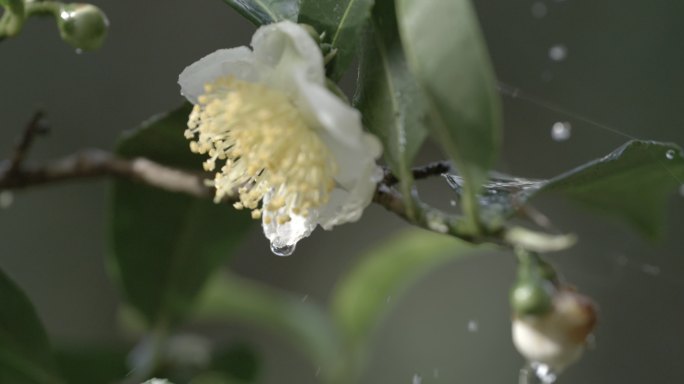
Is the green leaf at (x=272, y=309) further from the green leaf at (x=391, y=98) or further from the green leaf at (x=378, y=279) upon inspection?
the green leaf at (x=391, y=98)

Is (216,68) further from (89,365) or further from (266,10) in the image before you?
(89,365)

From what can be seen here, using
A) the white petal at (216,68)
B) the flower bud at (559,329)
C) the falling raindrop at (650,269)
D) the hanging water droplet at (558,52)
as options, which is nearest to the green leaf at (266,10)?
the white petal at (216,68)

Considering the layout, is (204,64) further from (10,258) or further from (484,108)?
(10,258)

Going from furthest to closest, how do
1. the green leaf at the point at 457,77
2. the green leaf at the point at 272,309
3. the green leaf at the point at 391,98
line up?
the green leaf at the point at 272,309
the green leaf at the point at 391,98
the green leaf at the point at 457,77

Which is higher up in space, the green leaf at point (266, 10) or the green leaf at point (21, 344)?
the green leaf at point (266, 10)

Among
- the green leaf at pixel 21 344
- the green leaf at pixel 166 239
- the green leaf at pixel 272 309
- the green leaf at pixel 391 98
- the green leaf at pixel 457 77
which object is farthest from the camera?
the green leaf at pixel 272 309

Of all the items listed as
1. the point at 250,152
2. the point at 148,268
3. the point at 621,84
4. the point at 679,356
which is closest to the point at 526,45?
the point at 621,84
